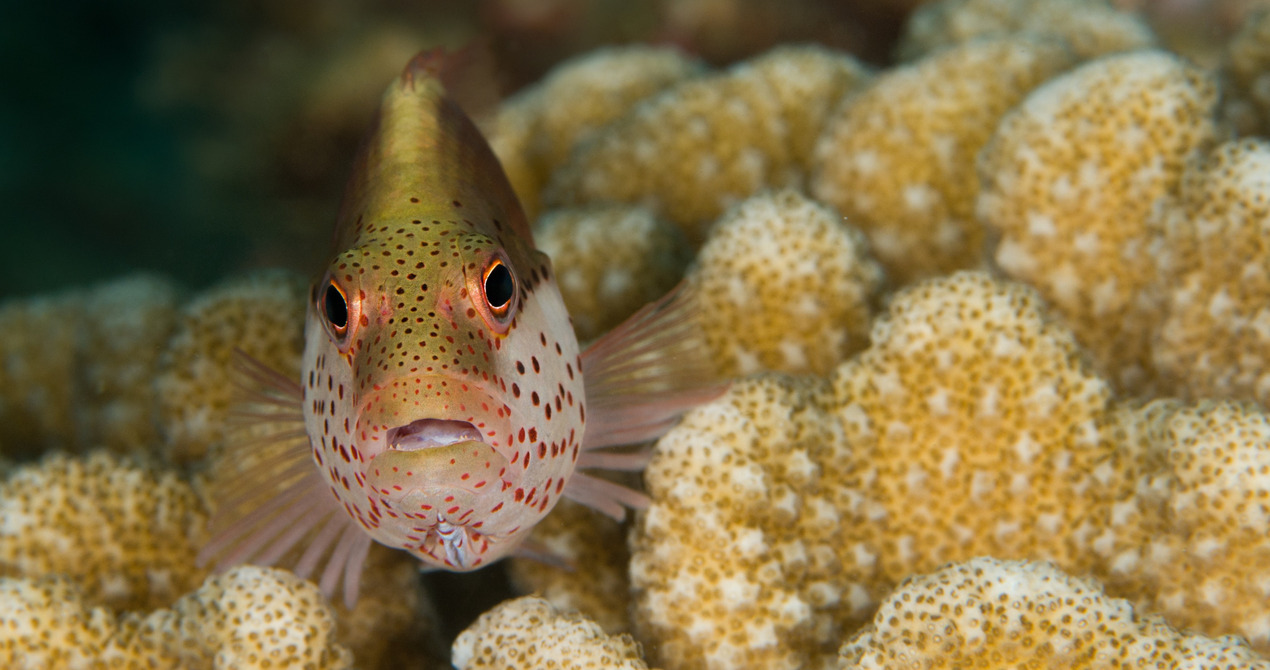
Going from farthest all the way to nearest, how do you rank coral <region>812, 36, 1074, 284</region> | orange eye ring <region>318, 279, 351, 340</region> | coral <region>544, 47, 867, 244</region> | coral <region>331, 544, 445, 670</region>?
coral <region>544, 47, 867, 244</region> → coral <region>812, 36, 1074, 284</region> → coral <region>331, 544, 445, 670</region> → orange eye ring <region>318, 279, 351, 340</region>

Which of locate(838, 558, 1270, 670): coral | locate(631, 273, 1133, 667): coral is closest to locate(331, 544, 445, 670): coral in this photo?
locate(631, 273, 1133, 667): coral

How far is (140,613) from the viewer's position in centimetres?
250

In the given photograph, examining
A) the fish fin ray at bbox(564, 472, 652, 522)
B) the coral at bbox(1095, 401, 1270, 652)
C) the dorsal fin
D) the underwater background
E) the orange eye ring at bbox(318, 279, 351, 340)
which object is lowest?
the coral at bbox(1095, 401, 1270, 652)

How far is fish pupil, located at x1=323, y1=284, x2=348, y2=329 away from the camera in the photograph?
1867mm

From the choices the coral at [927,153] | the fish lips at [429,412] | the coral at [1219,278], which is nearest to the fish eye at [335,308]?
the fish lips at [429,412]

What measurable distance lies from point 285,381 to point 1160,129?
9.22 ft

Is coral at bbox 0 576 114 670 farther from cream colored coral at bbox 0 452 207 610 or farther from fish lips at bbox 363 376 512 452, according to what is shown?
fish lips at bbox 363 376 512 452

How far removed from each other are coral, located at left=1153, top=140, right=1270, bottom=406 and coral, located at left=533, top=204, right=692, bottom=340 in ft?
5.23

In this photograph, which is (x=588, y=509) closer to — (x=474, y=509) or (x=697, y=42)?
(x=474, y=509)

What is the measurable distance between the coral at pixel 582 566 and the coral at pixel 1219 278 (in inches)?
72.4

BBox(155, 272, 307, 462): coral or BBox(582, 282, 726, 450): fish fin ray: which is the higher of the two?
BBox(155, 272, 307, 462): coral

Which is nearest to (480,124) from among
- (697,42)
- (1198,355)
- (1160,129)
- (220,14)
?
(1160,129)

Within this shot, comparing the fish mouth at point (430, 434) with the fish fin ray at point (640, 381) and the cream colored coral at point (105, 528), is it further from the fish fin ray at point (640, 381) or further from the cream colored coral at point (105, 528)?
the cream colored coral at point (105, 528)

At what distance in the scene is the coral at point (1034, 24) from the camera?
409 centimetres
